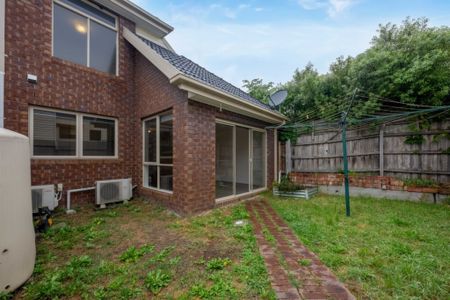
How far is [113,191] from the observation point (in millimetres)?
5301

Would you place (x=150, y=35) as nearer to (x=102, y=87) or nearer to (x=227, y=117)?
(x=102, y=87)

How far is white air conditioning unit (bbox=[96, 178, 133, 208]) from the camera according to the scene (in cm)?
510

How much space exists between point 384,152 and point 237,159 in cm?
447

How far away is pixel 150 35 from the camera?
7.15 meters

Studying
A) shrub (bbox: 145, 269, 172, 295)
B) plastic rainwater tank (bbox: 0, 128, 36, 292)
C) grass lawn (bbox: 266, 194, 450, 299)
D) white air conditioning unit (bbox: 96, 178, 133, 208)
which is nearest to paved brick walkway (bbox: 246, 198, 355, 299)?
grass lawn (bbox: 266, 194, 450, 299)

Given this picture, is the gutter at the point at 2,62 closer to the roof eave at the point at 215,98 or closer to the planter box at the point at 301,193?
the roof eave at the point at 215,98

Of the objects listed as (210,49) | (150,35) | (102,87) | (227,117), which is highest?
(210,49)

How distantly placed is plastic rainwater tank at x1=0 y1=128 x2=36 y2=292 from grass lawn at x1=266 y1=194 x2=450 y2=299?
364 centimetres

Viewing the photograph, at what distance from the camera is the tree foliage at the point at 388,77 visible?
5324mm

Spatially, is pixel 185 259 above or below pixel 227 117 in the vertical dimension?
below

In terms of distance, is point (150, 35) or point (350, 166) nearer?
point (350, 166)

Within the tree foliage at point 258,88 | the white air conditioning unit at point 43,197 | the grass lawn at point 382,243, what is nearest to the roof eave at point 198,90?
the grass lawn at point 382,243

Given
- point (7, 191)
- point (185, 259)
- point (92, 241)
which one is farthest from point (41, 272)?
point (185, 259)

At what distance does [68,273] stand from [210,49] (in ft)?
40.4
